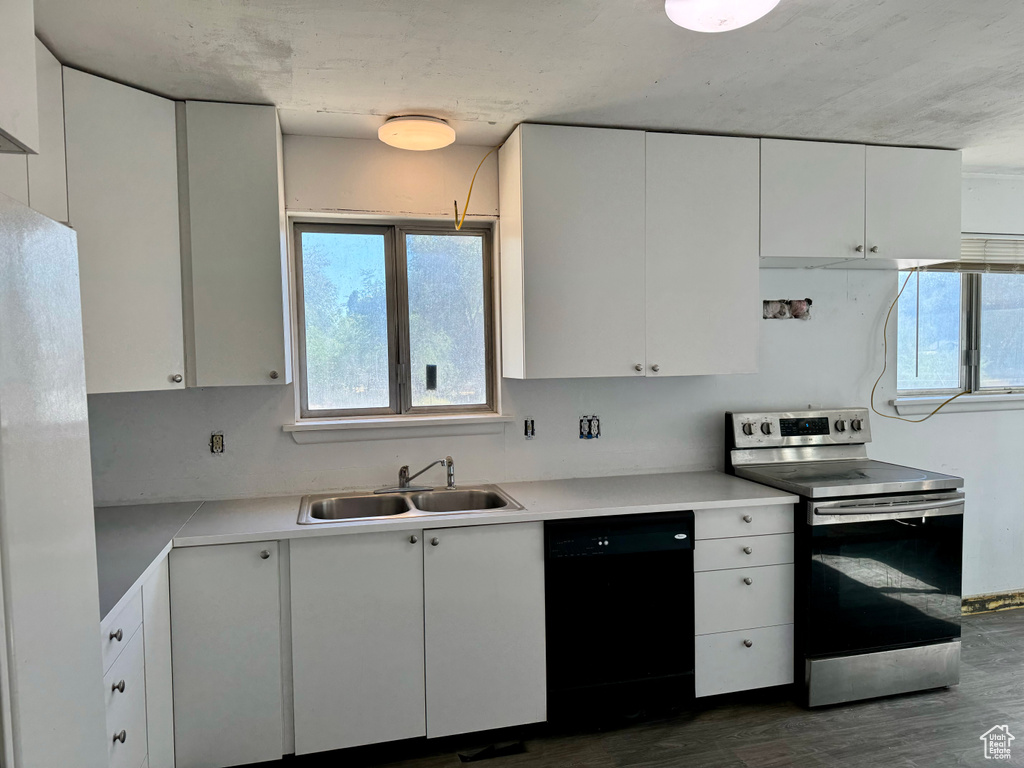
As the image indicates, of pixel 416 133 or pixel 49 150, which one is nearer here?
pixel 49 150

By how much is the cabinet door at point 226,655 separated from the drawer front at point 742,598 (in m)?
1.60

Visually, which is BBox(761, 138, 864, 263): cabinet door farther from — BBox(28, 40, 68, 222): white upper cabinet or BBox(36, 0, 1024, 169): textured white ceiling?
BBox(28, 40, 68, 222): white upper cabinet

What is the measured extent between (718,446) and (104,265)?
2695 millimetres

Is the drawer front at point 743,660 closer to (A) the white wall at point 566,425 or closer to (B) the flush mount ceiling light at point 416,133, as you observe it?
(A) the white wall at point 566,425

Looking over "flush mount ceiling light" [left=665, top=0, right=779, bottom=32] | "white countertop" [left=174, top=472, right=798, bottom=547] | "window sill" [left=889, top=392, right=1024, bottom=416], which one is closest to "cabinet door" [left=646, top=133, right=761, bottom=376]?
"white countertop" [left=174, top=472, right=798, bottom=547]

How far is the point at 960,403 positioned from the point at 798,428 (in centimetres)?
110

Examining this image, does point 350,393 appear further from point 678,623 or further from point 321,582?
point 678,623

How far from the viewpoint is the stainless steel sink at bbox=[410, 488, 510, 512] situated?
2842 mm

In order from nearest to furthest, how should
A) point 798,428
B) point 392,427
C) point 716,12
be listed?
point 716,12 < point 392,427 < point 798,428

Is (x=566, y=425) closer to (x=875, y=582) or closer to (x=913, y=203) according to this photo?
(x=875, y=582)

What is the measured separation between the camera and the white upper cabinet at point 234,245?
2.37 m

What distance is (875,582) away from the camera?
2.68 m

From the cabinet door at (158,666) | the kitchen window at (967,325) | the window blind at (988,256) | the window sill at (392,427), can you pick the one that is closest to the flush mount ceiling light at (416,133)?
the window sill at (392,427)

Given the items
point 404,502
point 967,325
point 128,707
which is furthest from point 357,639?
point 967,325
